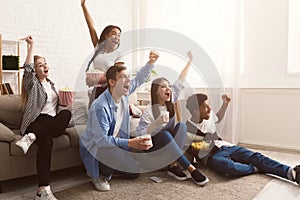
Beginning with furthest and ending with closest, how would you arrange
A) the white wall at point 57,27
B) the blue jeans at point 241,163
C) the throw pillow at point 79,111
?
1. the white wall at point 57,27
2. the throw pillow at point 79,111
3. the blue jeans at point 241,163

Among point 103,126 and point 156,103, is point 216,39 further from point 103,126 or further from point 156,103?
point 103,126

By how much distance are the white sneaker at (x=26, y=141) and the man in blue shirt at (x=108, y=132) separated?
1.20ft

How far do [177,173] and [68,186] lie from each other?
0.82m

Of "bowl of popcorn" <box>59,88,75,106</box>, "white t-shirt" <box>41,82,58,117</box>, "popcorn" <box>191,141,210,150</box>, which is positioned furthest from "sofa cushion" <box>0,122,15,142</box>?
"popcorn" <box>191,141,210,150</box>

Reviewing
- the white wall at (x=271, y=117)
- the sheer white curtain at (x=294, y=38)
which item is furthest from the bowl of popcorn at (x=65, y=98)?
the sheer white curtain at (x=294, y=38)

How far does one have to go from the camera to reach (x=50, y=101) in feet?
7.93

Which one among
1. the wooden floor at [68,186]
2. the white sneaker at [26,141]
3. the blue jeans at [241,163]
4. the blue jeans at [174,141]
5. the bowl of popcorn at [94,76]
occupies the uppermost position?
the bowl of popcorn at [94,76]

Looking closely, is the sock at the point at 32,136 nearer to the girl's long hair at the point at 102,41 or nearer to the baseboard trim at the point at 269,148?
the girl's long hair at the point at 102,41

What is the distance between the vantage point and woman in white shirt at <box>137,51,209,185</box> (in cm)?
235

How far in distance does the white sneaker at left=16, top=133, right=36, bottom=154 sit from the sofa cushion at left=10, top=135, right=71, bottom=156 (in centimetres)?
9

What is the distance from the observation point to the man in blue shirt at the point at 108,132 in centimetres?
209

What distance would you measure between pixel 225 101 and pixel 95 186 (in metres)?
1.34

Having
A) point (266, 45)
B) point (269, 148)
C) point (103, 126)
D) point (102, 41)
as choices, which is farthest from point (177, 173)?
point (266, 45)

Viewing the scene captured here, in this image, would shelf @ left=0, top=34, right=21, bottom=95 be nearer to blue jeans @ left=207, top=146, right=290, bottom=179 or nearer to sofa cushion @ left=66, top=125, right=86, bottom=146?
sofa cushion @ left=66, top=125, right=86, bottom=146
